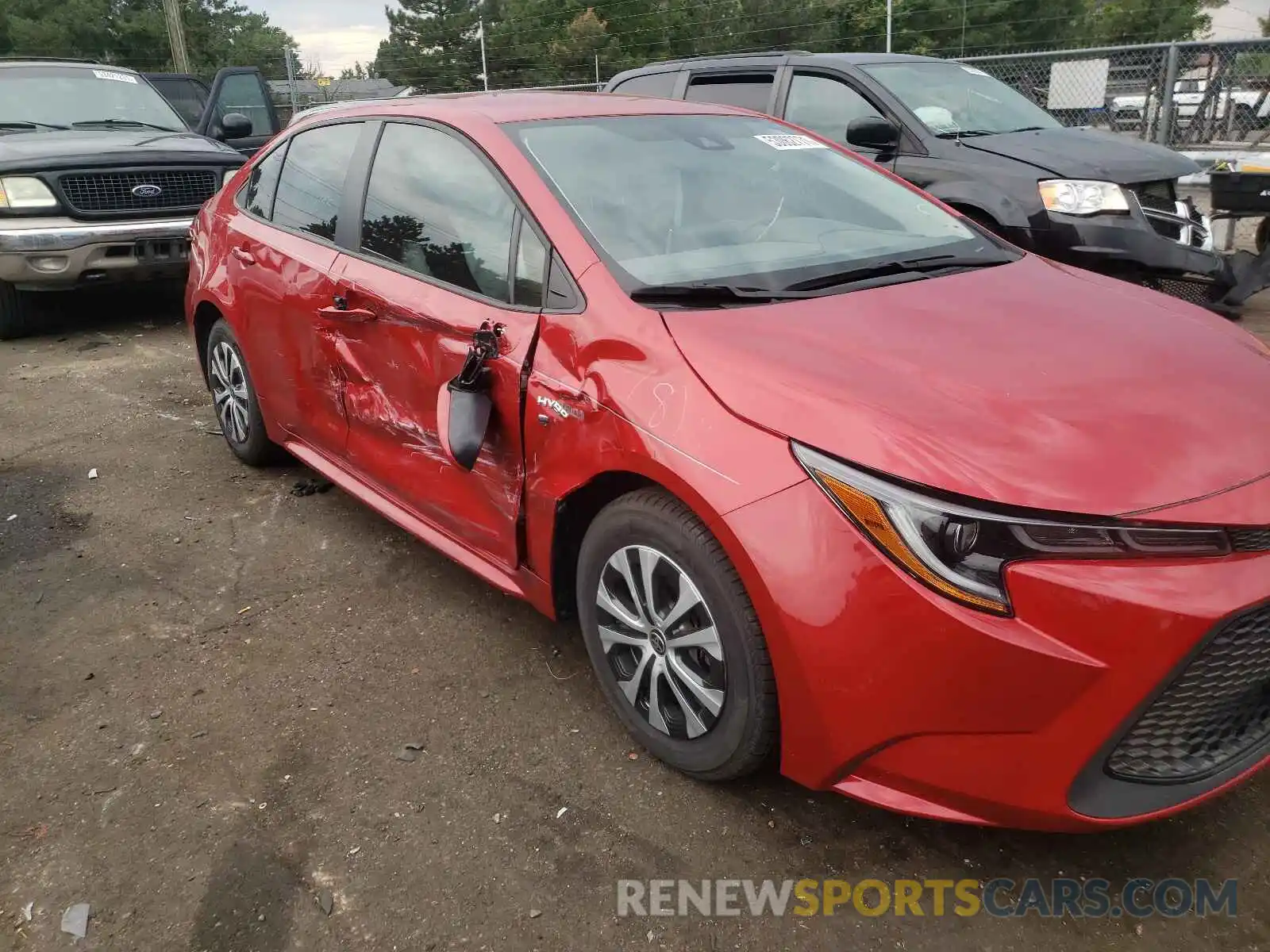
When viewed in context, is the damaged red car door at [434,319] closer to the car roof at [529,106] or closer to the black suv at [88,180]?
the car roof at [529,106]

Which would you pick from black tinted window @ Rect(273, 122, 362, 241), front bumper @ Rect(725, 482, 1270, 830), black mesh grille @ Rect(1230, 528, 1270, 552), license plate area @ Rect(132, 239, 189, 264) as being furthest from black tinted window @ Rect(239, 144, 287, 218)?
black mesh grille @ Rect(1230, 528, 1270, 552)

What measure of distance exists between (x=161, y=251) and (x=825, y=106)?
4713 millimetres

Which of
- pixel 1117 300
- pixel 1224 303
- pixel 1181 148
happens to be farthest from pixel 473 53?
pixel 1117 300

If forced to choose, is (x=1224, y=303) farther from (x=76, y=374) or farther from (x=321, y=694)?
(x=76, y=374)

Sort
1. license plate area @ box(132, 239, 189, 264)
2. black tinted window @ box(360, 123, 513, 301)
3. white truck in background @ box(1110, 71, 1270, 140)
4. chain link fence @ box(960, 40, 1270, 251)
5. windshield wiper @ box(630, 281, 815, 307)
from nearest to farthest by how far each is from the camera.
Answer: windshield wiper @ box(630, 281, 815, 307) < black tinted window @ box(360, 123, 513, 301) < license plate area @ box(132, 239, 189, 264) < chain link fence @ box(960, 40, 1270, 251) < white truck in background @ box(1110, 71, 1270, 140)

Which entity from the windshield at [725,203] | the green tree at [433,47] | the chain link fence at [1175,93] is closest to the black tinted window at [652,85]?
the chain link fence at [1175,93]

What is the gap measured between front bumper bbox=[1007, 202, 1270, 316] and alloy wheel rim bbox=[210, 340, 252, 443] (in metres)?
4.21

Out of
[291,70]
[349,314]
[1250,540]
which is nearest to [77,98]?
[349,314]

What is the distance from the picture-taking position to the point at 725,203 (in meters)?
3.02

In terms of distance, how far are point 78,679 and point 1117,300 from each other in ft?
10.7

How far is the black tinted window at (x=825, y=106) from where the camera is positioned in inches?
251

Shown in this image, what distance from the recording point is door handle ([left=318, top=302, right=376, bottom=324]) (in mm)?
3264

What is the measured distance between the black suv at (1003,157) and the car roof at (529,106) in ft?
8.94

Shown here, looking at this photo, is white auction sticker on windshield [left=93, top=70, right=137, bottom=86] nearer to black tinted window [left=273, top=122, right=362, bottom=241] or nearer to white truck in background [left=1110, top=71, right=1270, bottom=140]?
black tinted window [left=273, top=122, right=362, bottom=241]
